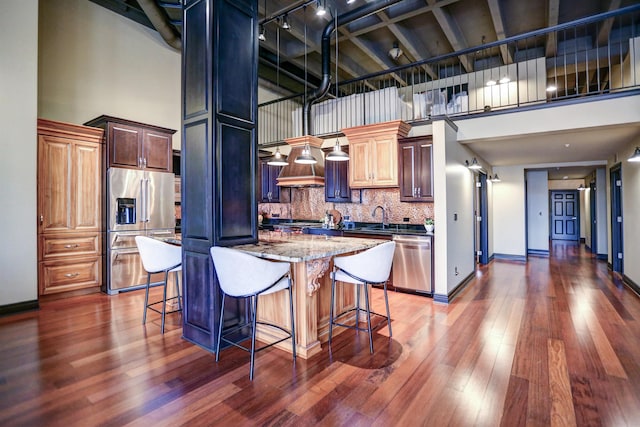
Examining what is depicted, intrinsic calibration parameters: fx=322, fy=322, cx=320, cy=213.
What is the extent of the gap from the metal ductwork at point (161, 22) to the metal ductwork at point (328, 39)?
2.55 metres

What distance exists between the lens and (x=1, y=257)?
3729 millimetres

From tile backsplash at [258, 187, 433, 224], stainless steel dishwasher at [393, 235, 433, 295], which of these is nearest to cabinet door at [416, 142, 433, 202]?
tile backsplash at [258, 187, 433, 224]

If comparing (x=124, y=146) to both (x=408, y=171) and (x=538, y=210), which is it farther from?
(x=538, y=210)

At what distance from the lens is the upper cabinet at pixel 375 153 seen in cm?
509

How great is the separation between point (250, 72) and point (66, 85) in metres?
3.76

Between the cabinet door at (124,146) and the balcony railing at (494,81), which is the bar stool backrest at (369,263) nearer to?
the cabinet door at (124,146)

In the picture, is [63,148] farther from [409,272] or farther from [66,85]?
[409,272]

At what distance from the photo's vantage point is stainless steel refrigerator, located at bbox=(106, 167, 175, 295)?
4.66 metres

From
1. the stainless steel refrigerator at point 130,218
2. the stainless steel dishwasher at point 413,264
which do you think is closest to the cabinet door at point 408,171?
the stainless steel dishwasher at point 413,264

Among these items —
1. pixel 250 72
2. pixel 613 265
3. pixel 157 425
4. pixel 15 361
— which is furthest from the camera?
pixel 613 265

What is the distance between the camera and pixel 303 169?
6.02m

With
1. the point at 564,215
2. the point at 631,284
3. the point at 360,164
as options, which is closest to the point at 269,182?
the point at 360,164

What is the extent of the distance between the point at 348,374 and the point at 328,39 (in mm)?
5309

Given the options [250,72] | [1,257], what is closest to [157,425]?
[250,72]
